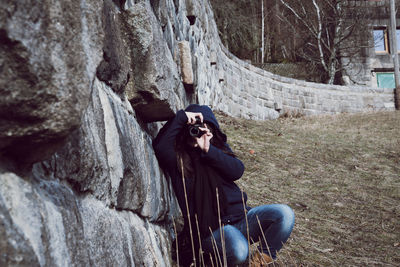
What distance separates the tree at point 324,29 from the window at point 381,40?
4.28 ft

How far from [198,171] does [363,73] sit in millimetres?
20277

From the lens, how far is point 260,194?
16.4 feet

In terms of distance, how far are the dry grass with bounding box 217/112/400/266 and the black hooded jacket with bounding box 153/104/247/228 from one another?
1.39 ft

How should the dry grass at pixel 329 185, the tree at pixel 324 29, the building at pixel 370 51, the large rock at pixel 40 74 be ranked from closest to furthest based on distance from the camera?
1. the large rock at pixel 40 74
2. the dry grass at pixel 329 185
3. the tree at pixel 324 29
4. the building at pixel 370 51

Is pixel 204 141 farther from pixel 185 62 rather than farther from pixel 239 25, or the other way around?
pixel 239 25

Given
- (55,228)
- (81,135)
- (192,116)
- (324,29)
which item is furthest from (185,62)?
(324,29)

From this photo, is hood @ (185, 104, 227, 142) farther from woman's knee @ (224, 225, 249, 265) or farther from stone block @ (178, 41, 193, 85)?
stone block @ (178, 41, 193, 85)

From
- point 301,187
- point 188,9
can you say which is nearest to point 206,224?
point 301,187

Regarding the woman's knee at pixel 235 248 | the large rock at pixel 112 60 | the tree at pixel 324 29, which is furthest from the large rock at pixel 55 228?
the tree at pixel 324 29

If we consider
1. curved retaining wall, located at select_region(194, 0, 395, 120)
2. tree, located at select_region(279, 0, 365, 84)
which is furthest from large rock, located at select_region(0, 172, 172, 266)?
tree, located at select_region(279, 0, 365, 84)

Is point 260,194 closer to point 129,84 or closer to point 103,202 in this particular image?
point 129,84

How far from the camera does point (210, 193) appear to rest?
8.90 feet

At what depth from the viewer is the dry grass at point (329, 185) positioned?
3994 millimetres

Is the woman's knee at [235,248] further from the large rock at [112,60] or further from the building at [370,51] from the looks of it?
the building at [370,51]
